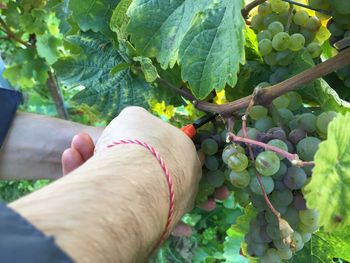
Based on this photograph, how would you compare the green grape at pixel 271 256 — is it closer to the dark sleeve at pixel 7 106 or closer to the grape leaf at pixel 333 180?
the grape leaf at pixel 333 180

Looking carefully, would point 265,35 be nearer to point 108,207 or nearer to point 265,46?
point 265,46

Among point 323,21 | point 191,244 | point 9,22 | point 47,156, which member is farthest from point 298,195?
point 191,244

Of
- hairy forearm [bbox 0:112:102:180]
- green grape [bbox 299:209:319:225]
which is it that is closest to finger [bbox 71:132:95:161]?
hairy forearm [bbox 0:112:102:180]

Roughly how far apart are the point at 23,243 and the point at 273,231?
1.66ft

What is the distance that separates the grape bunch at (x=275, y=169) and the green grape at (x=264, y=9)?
0.15 metres

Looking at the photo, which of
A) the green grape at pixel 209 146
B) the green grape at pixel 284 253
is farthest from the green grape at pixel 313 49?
the green grape at pixel 284 253

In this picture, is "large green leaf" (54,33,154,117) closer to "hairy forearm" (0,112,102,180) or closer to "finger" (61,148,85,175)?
"finger" (61,148,85,175)

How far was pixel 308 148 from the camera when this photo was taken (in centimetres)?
77

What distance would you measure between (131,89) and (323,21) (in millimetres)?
367

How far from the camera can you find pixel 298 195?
0.81 m

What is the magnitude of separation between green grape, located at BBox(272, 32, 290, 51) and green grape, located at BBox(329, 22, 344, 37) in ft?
0.23

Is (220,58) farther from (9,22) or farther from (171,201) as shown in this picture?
(9,22)

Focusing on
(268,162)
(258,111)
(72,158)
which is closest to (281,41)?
(258,111)

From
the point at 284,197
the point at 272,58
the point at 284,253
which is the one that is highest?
the point at 272,58
